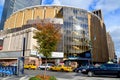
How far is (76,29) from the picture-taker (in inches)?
2953

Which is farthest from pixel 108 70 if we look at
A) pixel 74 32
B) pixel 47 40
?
pixel 74 32

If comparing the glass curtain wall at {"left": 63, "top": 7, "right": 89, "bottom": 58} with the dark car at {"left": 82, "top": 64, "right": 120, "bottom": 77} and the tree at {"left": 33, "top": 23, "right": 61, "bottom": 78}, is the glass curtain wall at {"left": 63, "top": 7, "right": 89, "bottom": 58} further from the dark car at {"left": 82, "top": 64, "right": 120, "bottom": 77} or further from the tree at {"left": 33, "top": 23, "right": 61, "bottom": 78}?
the tree at {"left": 33, "top": 23, "right": 61, "bottom": 78}

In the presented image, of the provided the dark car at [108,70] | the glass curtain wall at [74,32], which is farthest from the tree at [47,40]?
the glass curtain wall at [74,32]

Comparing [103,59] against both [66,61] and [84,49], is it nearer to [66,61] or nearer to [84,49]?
[84,49]

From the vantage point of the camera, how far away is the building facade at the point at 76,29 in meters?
71.8

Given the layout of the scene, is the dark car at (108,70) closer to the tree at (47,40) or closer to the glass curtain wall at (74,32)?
the tree at (47,40)

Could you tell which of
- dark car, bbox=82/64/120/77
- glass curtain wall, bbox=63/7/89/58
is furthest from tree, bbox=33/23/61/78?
glass curtain wall, bbox=63/7/89/58

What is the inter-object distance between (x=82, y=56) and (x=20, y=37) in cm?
2470

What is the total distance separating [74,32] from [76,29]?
5.83 feet

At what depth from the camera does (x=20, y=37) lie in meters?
65.6

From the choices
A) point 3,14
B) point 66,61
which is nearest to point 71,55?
point 66,61

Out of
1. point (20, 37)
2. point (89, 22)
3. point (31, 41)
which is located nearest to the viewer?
point (31, 41)

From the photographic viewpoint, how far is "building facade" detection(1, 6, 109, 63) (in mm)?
71812

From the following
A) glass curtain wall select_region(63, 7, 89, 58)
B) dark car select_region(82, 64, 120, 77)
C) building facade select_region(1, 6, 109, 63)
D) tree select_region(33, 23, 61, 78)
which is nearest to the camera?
tree select_region(33, 23, 61, 78)
